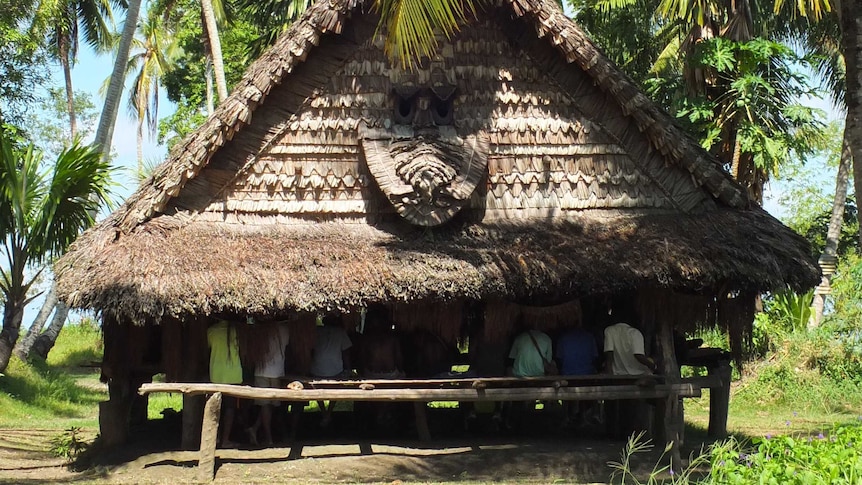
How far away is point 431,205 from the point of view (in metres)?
10.6

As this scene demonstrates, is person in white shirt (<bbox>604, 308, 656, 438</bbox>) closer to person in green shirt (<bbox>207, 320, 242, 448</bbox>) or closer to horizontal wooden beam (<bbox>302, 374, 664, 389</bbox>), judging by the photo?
horizontal wooden beam (<bbox>302, 374, 664, 389</bbox>)

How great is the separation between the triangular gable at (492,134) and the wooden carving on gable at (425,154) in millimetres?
226

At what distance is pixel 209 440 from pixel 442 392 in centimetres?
241

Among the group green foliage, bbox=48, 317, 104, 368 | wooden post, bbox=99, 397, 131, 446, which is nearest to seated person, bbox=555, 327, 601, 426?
wooden post, bbox=99, 397, 131, 446

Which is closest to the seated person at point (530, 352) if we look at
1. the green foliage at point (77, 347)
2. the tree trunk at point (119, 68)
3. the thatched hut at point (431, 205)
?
the thatched hut at point (431, 205)

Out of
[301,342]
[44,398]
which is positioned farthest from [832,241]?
[44,398]

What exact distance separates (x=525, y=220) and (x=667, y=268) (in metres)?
1.79

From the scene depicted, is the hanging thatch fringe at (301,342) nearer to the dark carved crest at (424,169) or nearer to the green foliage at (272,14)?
the dark carved crest at (424,169)

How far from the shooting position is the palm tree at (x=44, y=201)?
12.4 m

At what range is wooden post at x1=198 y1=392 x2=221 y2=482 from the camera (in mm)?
9453

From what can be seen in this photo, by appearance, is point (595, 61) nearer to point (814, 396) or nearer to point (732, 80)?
point (732, 80)

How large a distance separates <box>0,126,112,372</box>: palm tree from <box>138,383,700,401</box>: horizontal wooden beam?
13.2 ft

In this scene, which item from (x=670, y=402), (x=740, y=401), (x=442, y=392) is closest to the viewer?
(x=442, y=392)

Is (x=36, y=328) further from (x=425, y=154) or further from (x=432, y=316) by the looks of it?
(x=425, y=154)
